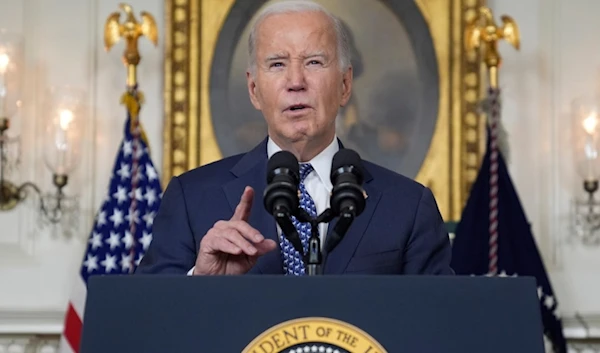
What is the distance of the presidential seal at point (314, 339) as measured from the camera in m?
1.88

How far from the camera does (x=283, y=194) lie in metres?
2.08

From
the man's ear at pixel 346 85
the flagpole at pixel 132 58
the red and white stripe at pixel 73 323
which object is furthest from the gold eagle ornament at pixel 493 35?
the man's ear at pixel 346 85

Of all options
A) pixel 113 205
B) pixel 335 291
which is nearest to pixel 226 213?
pixel 335 291

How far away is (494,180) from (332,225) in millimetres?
3188

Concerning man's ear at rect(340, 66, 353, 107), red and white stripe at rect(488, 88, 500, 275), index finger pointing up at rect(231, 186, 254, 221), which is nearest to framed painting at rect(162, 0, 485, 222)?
red and white stripe at rect(488, 88, 500, 275)

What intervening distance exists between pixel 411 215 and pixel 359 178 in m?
0.77

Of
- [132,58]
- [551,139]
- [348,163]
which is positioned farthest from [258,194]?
[551,139]

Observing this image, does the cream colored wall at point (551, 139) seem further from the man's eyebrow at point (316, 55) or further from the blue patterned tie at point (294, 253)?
the blue patterned tie at point (294, 253)

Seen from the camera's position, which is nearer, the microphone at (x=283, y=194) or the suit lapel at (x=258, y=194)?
the microphone at (x=283, y=194)

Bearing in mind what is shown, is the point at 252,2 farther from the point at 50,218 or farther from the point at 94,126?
the point at 50,218

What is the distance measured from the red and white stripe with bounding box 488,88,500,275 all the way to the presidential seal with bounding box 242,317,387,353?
13.1ft

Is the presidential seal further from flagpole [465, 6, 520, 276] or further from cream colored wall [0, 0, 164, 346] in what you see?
cream colored wall [0, 0, 164, 346]

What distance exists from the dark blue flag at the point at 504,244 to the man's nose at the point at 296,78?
121 inches

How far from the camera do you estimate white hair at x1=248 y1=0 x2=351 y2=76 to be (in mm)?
2951
